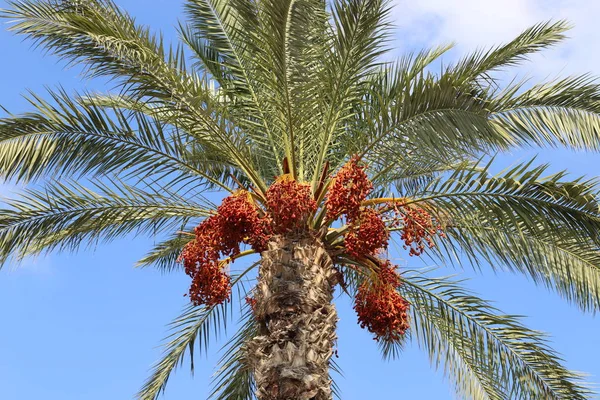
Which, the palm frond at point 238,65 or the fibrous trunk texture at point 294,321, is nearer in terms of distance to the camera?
the fibrous trunk texture at point 294,321

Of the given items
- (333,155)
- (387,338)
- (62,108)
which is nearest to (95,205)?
(62,108)

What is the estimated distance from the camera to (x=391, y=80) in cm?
1011

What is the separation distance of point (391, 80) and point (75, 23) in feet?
12.7

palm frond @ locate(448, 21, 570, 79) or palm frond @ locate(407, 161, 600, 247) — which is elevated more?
palm frond @ locate(448, 21, 570, 79)

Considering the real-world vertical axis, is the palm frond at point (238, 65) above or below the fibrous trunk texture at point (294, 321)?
above

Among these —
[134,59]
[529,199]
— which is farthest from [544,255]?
[134,59]

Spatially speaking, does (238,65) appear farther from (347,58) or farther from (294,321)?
(294,321)

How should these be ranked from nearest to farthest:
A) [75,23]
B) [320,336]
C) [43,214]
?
[320,336] → [75,23] → [43,214]

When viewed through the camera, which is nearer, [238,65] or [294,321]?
[294,321]

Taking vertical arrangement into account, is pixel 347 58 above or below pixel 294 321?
above

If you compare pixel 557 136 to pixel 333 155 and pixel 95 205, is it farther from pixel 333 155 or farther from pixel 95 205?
pixel 95 205

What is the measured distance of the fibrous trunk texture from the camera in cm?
793

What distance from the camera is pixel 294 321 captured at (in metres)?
8.23

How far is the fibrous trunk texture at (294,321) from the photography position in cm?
793
